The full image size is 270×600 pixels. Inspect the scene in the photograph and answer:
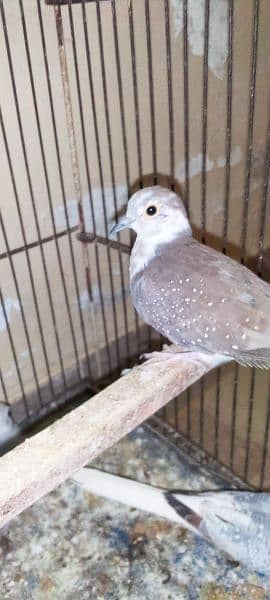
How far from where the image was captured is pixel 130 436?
2.30 m

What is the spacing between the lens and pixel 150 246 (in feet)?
5.12

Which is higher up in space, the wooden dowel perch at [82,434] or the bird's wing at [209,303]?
the bird's wing at [209,303]

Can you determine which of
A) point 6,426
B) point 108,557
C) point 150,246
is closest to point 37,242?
point 150,246

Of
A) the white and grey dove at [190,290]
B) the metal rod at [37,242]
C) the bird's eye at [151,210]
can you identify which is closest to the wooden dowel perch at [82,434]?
the white and grey dove at [190,290]

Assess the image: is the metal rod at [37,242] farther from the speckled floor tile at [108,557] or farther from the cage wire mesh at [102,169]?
the speckled floor tile at [108,557]

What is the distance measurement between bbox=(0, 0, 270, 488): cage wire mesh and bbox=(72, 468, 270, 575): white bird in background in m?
0.18

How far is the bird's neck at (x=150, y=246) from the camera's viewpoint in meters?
1.55

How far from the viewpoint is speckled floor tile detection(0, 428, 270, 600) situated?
1.70 m

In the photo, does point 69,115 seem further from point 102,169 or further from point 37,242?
point 37,242

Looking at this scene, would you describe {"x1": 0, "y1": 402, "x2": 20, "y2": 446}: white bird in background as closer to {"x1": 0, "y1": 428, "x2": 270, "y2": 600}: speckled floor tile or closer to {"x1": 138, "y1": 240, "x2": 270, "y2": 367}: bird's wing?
{"x1": 0, "y1": 428, "x2": 270, "y2": 600}: speckled floor tile

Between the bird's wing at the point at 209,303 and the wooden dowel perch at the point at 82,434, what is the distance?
0.14 meters

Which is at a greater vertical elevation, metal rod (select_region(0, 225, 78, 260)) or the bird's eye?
the bird's eye

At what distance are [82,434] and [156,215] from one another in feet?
2.10

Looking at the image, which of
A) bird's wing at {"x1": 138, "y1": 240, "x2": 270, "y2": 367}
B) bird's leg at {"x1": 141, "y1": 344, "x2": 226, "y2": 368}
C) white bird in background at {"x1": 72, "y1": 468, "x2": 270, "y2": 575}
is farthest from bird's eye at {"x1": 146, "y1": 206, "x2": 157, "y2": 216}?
white bird in background at {"x1": 72, "y1": 468, "x2": 270, "y2": 575}
